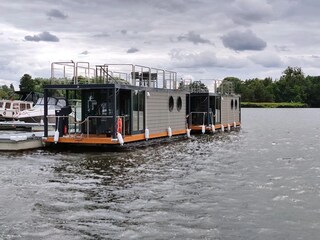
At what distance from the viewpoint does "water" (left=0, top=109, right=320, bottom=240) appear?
10070mm

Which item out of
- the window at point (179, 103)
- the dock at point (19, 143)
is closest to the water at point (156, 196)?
the dock at point (19, 143)

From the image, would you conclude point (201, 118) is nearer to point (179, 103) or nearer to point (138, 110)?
point (179, 103)

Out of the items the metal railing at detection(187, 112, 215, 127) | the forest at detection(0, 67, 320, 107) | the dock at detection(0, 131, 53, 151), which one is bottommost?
the dock at detection(0, 131, 53, 151)

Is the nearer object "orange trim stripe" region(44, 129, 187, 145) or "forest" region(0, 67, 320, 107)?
"orange trim stripe" region(44, 129, 187, 145)

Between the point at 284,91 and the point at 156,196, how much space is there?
15443 centimetres

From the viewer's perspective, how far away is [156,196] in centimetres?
1312

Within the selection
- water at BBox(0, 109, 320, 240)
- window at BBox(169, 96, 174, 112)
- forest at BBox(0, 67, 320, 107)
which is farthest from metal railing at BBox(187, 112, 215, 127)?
forest at BBox(0, 67, 320, 107)

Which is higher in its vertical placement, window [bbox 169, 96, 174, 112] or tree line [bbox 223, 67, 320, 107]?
tree line [bbox 223, 67, 320, 107]

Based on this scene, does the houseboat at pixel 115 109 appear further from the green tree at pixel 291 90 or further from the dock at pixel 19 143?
the green tree at pixel 291 90

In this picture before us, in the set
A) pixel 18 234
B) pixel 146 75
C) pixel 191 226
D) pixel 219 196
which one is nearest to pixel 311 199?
pixel 219 196

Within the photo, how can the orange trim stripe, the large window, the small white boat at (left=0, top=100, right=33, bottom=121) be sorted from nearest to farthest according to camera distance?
the orange trim stripe → the large window → the small white boat at (left=0, top=100, right=33, bottom=121)

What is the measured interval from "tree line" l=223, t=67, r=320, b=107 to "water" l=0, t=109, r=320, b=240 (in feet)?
452

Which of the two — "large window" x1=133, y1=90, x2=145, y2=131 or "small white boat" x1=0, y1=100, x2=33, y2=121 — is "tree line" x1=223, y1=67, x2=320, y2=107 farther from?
"large window" x1=133, y1=90, x2=145, y2=131

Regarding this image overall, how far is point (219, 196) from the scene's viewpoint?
13.3 meters
